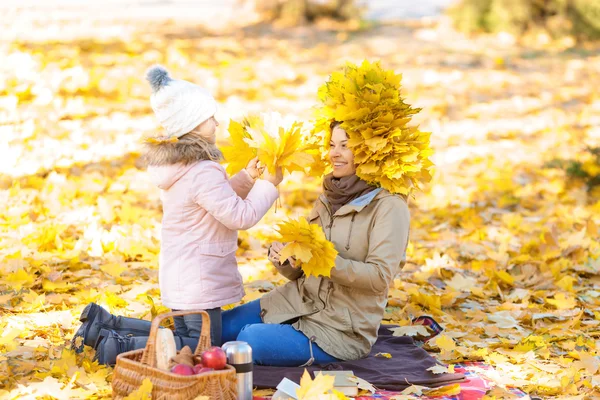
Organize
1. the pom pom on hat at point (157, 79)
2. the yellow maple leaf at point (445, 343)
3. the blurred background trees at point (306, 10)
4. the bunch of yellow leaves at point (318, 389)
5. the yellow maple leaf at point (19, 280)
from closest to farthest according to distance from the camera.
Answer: the bunch of yellow leaves at point (318, 389) → the pom pom on hat at point (157, 79) → the yellow maple leaf at point (445, 343) → the yellow maple leaf at point (19, 280) → the blurred background trees at point (306, 10)

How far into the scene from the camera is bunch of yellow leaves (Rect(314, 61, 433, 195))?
12.1 feet

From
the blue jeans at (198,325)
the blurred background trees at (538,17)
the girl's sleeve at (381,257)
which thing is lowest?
the blue jeans at (198,325)

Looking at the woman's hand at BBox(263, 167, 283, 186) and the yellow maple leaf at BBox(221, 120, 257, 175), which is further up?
the yellow maple leaf at BBox(221, 120, 257, 175)

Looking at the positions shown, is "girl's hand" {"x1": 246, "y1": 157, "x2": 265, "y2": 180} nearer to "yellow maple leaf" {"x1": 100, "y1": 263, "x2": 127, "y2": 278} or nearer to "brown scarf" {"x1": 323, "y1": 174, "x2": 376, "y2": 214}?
"brown scarf" {"x1": 323, "y1": 174, "x2": 376, "y2": 214}

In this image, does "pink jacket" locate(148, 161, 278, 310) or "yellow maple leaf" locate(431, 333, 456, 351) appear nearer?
"pink jacket" locate(148, 161, 278, 310)

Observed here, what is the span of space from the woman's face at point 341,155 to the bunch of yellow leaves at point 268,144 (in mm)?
176

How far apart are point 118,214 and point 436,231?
279cm

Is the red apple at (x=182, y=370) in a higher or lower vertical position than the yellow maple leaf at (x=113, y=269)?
higher

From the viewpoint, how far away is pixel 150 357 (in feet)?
10.2

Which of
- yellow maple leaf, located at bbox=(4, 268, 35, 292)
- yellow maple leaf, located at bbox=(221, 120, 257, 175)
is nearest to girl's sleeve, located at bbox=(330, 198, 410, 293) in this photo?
yellow maple leaf, located at bbox=(221, 120, 257, 175)

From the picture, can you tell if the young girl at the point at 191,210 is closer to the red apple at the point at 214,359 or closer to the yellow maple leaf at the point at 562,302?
the red apple at the point at 214,359

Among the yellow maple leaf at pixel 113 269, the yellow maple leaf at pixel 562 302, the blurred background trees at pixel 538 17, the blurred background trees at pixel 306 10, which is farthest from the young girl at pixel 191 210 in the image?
the blurred background trees at pixel 306 10

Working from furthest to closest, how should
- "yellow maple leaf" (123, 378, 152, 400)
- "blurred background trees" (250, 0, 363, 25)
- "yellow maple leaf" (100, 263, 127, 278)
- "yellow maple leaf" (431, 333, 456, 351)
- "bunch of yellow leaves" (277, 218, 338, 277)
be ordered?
"blurred background trees" (250, 0, 363, 25) → "yellow maple leaf" (100, 263, 127, 278) → "yellow maple leaf" (431, 333, 456, 351) → "bunch of yellow leaves" (277, 218, 338, 277) → "yellow maple leaf" (123, 378, 152, 400)

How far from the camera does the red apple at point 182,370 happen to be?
3057 mm
